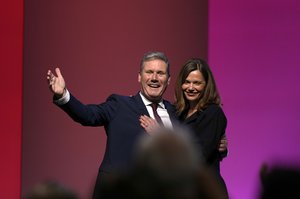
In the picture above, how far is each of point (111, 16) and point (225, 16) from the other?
2.75 feet

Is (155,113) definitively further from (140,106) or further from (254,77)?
(254,77)

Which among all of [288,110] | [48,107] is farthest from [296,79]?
[48,107]

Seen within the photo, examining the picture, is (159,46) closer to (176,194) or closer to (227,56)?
(227,56)

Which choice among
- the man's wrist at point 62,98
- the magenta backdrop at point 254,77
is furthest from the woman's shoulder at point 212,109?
the magenta backdrop at point 254,77

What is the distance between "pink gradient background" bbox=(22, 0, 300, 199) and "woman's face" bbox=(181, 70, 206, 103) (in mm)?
1104

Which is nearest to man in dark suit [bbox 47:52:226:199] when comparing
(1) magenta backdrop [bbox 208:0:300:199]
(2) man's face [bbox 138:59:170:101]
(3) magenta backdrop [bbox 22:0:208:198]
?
(2) man's face [bbox 138:59:170:101]

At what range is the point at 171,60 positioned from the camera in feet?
13.8

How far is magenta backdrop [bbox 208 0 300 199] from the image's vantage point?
4293mm

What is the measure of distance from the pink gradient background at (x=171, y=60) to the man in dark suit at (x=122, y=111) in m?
1.14

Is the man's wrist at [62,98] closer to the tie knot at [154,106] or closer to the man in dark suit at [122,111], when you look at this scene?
the man in dark suit at [122,111]

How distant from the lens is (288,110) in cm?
429

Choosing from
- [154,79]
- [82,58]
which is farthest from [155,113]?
[82,58]

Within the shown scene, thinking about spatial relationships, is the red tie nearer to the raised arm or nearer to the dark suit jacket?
the dark suit jacket

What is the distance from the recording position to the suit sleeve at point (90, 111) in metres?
2.52
